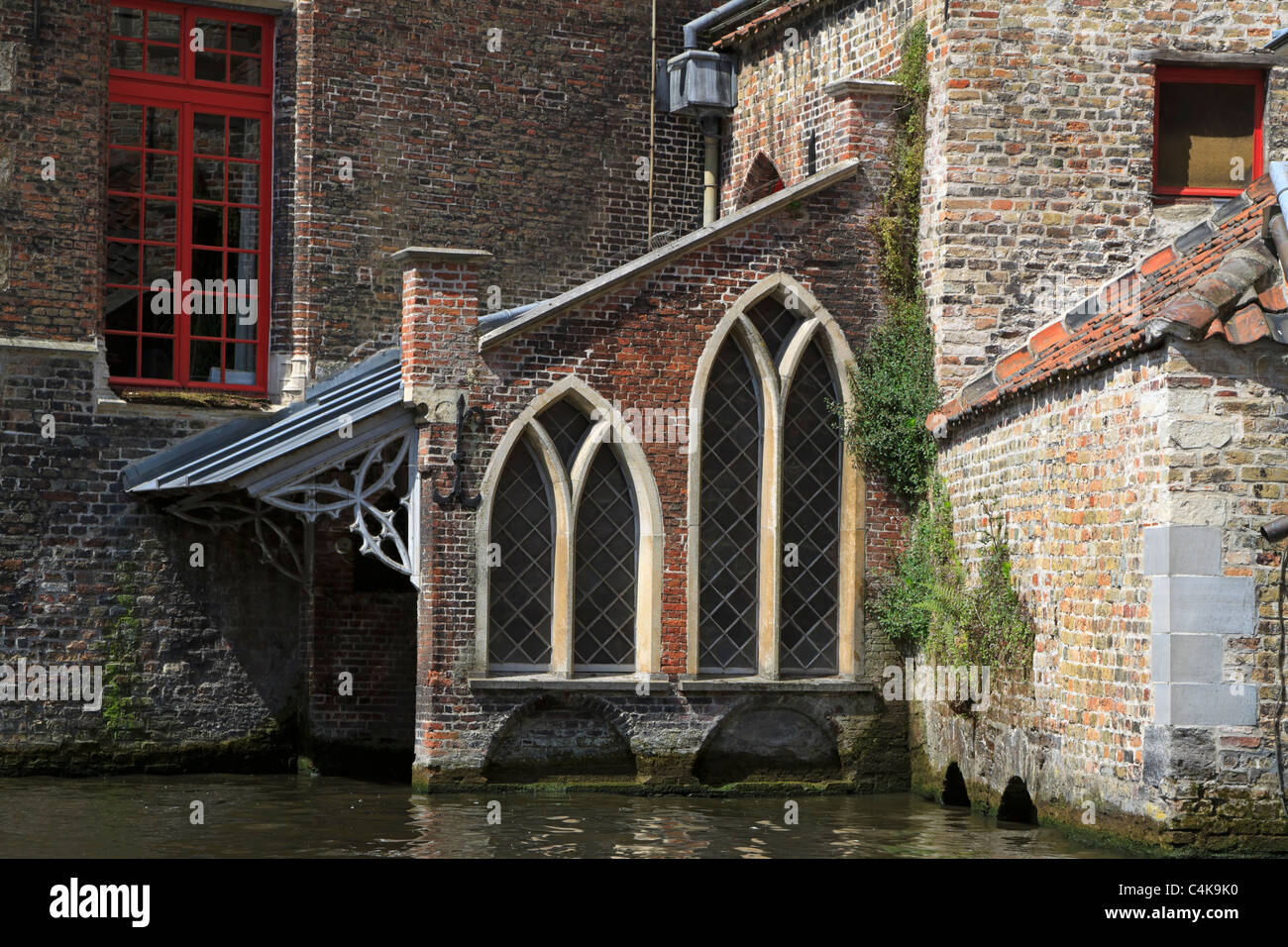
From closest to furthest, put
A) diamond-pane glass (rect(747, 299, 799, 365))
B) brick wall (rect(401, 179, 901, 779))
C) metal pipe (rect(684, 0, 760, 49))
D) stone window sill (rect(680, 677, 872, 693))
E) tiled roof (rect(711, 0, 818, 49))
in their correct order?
brick wall (rect(401, 179, 901, 779))
stone window sill (rect(680, 677, 872, 693))
diamond-pane glass (rect(747, 299, 799, 365))
tiled roof (rect(711, 0, 818, 49))
metal pipe (rect(684, 0, 760, 49))

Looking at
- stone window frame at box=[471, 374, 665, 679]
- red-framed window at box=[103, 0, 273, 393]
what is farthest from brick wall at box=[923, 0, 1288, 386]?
red-framed window at box=[103, 0, 273, 393]

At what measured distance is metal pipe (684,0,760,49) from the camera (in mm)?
18844

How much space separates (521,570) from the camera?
1517cm

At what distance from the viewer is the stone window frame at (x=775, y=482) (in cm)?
1552

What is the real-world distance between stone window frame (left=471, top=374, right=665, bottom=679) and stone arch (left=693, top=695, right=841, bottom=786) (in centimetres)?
85

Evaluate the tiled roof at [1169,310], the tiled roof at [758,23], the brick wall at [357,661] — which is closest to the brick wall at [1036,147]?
the tiled roof at [1169,310]

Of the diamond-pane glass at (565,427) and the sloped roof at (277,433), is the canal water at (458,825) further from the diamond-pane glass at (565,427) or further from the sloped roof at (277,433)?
the diamond-pane glass at (565,427)

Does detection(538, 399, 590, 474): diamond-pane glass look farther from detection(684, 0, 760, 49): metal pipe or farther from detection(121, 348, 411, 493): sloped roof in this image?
detection(684, 0, 760, 49): metal pipe

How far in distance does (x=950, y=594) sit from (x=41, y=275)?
320 inches

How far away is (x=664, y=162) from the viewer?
1933 cm

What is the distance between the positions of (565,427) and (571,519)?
764mm

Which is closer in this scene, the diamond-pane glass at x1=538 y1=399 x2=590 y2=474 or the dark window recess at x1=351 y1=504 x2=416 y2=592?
the diamond-pane glass at x1=538 y1=399 x2=590 y2=474

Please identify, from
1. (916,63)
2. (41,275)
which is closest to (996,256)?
(916,63)

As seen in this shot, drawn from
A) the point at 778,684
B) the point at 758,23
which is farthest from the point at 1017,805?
the point at 758,23
